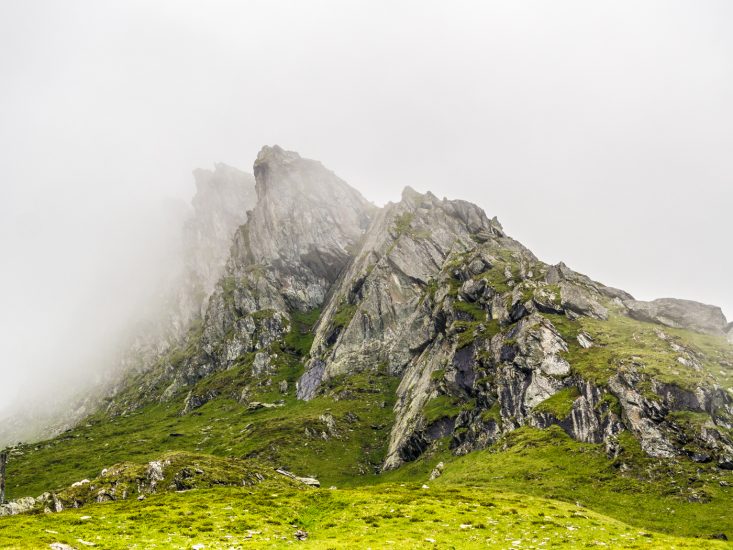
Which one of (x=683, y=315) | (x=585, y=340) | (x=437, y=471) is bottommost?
(x=437, y=471)

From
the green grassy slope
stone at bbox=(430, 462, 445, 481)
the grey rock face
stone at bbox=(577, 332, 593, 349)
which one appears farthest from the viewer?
the grey rock face

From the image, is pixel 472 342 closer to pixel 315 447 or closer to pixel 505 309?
pixel 505 309

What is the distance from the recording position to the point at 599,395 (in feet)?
413

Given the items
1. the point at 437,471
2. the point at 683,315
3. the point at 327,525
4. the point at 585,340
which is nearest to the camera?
the point at 327,525

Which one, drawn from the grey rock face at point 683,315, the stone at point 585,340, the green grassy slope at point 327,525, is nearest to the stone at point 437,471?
the stone at point 585,340

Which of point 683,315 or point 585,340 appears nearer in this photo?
point 585,340

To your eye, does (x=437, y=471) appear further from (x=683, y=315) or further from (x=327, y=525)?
(x=683, y=315)

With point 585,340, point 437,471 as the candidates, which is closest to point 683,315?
point 585,340

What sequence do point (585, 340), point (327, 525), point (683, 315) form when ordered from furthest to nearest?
point (683, 315), point (585, 340), point (327, 525)

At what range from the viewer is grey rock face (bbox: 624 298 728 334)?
597 feet

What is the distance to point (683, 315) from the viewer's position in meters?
192

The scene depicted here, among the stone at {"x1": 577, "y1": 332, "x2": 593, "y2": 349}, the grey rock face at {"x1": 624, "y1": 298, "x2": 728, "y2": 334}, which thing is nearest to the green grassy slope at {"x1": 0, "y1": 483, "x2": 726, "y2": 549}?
the stone at {"x1": 577, "y1": 332, "x2": 593, "y2": 349}

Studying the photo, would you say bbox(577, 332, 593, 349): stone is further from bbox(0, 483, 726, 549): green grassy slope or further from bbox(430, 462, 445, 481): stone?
bbox(0, 483, 726, 549): green grassy slope

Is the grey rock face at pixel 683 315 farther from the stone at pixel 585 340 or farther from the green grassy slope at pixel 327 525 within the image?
the green grassy slope at pixel 327 525
